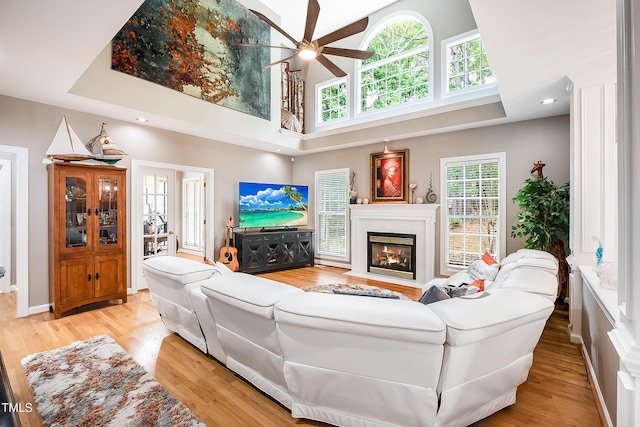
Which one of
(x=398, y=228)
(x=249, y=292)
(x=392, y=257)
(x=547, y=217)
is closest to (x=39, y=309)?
(x=249, y=292)

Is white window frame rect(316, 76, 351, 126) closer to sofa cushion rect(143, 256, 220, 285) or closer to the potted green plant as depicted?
the potted green plant

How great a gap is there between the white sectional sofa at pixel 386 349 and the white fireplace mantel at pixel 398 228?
309 centimetres

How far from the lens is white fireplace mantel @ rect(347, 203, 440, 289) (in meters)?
4.99

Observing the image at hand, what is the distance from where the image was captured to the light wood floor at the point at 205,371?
1.81 m

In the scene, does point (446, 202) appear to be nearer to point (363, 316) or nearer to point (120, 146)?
point (363, 316)

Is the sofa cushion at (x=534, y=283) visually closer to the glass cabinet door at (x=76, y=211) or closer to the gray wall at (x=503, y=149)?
the gray wall at (x=503, y=149)

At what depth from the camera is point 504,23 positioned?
2.11 m

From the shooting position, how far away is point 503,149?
4.44 meters

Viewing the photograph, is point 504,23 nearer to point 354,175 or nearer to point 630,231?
point 630,231

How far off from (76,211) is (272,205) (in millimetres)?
3212

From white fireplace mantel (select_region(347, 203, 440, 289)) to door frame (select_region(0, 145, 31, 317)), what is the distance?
4.83 m

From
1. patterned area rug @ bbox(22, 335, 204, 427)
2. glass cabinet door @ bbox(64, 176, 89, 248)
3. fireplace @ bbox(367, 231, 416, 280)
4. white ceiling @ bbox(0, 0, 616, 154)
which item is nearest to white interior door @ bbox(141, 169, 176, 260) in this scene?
glass cabinet door @ bbox(64, 176, 89, 248)

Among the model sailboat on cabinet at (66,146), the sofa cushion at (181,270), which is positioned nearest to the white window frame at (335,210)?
the sofa cushion at (181,270)

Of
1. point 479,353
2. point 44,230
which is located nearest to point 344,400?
point 479,353
